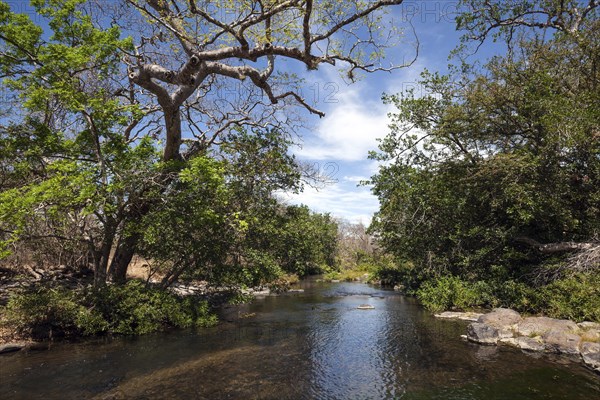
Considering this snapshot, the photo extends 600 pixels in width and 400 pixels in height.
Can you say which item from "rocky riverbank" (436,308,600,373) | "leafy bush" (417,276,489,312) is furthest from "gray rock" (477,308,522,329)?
"leafy bush" (417,276,489,312)

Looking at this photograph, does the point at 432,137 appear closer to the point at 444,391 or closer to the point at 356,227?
the point at 444,391

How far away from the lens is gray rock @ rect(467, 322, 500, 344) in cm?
1336

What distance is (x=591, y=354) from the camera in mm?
10750

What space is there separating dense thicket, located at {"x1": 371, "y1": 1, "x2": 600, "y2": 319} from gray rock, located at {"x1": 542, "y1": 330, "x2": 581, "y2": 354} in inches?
Answer: 97.9

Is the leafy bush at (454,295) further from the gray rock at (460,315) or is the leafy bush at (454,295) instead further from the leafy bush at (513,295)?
the gray rock at (460,315)

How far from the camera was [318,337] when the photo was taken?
1486 cm

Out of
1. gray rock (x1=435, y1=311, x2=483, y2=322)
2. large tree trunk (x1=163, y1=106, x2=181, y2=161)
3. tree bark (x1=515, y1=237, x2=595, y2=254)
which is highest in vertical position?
large tree trunk (x1=163, y1=106, x2=181, y2=161)

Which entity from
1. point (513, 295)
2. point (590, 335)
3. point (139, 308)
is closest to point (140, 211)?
point (139, 308)

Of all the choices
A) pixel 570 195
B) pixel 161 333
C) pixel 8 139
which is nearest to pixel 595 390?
pixel 570 195

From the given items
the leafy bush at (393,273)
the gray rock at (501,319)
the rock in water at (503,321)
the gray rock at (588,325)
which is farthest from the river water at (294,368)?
the leafy bush at (393,273)

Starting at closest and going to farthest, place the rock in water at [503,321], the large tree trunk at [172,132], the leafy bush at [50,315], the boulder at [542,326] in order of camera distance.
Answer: the leafy bush at [50,315] < the boulder at [542,326] < the rock in water at [503,321] < the large tree trunk at [172,132]

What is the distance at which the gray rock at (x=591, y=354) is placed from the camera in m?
10.4

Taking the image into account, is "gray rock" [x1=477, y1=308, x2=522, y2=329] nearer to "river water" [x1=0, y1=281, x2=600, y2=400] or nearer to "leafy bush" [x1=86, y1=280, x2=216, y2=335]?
"river water" [x1=0, y1=281, x2=600, y2=400]

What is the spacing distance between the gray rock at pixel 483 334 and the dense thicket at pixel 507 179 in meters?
Result: 3.98
